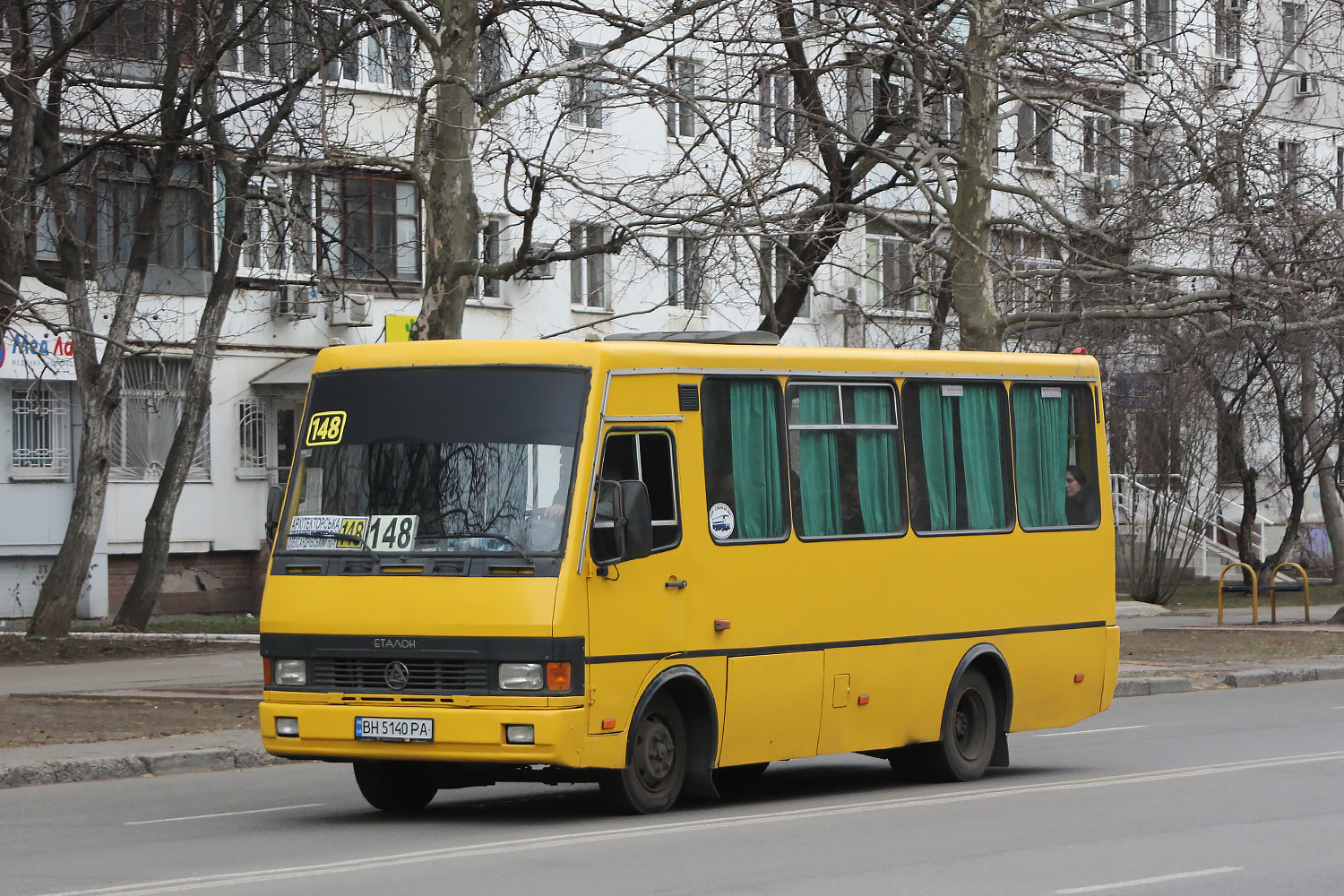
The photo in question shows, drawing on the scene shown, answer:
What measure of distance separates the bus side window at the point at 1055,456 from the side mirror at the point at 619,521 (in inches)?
159

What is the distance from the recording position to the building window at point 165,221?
3247 centimetres

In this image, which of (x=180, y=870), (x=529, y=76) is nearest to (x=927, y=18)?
(x=529, y=76)

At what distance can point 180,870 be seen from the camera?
9242 mm

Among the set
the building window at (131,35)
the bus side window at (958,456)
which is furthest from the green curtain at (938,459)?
the building window at (131,35)

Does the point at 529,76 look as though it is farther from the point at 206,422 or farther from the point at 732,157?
the point at 206,422

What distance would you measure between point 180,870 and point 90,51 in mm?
21077

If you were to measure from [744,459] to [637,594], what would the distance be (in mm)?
1319

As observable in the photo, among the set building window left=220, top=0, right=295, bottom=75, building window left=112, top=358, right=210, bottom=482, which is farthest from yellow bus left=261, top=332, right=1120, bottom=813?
building window left=112, top=358, right=210, bottom=482

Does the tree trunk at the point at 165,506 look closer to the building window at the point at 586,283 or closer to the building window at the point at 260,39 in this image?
the building window at the point at 260,39

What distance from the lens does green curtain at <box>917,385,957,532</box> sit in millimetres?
13273

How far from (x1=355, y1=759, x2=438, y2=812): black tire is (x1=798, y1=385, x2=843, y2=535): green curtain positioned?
2.73 meters

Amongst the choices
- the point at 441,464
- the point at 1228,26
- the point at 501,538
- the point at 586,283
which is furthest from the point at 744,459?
the point at 586,283

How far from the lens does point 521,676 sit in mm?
10477

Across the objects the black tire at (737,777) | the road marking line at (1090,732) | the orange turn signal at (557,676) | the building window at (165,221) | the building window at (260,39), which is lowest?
the road marking line at (1090,732)
